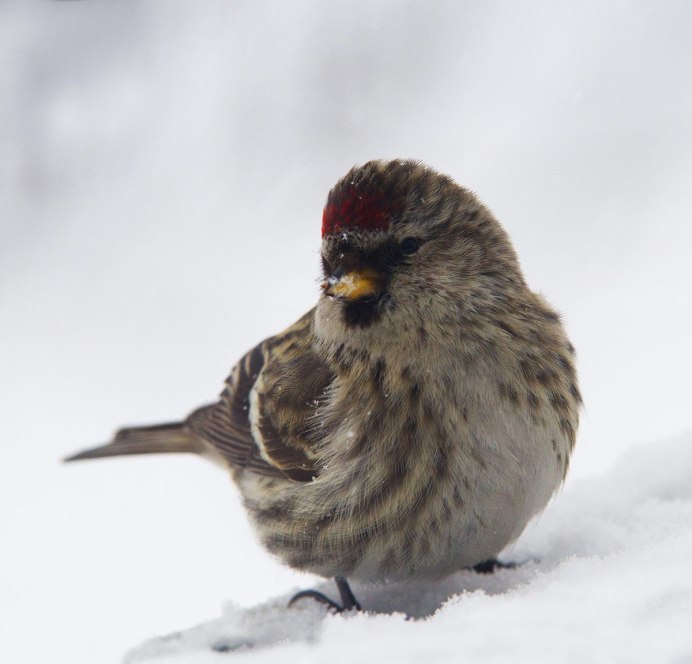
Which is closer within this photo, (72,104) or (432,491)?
(432,491)

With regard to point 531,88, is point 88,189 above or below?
above

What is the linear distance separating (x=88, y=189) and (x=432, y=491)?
14.7ft

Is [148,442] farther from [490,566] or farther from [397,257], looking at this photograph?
[397,257]

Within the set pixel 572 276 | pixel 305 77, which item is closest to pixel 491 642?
pixel 572 276

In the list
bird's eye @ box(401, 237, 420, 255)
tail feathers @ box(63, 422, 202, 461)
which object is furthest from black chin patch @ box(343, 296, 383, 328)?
tail feathers @ box(63, 422, 202, 461)

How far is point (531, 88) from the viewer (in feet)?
18.7

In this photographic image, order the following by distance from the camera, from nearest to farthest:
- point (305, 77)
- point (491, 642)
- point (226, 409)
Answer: point (491, 642)
point (226, 409)
point (305, 77)

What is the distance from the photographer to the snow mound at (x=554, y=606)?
57.3 inches

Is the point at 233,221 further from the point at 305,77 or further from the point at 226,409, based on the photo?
the point at 226,409

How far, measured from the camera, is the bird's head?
2.12 m

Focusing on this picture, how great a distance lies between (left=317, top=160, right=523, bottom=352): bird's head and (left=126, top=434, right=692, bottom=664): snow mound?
0.56 metres

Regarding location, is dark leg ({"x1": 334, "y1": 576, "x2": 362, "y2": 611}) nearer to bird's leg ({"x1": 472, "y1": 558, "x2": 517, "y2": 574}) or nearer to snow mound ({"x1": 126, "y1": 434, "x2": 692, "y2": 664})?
snow mound ({"x1": 126, "y1": 434, "x2": 692, "y2": 664})

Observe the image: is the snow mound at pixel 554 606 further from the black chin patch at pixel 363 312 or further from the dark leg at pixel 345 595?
the black chin patch at pixel 363 312

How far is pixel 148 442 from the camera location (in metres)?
3.23
